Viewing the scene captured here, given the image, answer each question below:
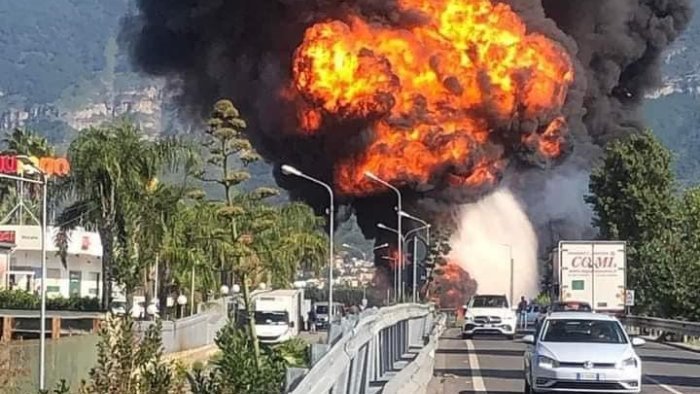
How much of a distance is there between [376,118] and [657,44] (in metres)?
21.7

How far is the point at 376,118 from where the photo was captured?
8119 centimetres

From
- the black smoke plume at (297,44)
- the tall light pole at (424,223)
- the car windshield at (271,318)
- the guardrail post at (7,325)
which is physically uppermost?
the black smoke plume at (297,44)

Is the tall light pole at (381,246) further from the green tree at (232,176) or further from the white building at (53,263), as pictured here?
the green tree at (232,176)

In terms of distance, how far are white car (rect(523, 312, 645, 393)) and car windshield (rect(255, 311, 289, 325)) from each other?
40683 mm

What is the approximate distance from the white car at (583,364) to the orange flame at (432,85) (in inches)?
2191

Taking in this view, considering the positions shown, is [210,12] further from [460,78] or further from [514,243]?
[514,243]

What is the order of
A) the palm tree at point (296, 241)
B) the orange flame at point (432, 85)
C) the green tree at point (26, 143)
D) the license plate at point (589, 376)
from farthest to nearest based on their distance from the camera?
the green tree at point (26, 143)
the orange flame at point (432, 85)
the palm tree at point (296, 241)
the license plate at point (589, 376)

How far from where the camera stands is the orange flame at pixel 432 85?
8044 cm

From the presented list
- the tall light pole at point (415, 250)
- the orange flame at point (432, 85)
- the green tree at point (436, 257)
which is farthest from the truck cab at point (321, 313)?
the orange flame at point (432, 85)

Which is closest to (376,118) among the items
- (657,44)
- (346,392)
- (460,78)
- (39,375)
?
(460,78)

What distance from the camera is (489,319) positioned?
180ft

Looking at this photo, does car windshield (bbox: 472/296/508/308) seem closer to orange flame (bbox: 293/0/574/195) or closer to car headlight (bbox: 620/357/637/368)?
orange flame (bbox: 293/0/574/195)

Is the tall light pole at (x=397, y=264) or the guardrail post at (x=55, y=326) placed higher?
the tall light pole at (x=397, y=264)

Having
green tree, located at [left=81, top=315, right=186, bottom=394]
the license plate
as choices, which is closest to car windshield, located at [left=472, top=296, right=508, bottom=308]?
the license plate
